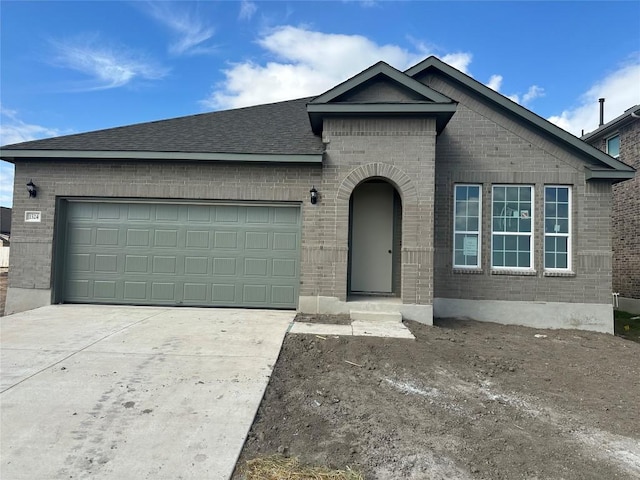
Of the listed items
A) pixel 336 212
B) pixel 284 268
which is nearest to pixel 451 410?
pixel 336 212

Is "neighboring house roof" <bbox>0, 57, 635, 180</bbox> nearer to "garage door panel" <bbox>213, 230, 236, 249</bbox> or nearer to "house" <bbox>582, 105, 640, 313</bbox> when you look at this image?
"garage door panel" <bbox>213, 230, 236, 249</bbox>

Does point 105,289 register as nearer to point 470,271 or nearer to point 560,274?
point 470,271

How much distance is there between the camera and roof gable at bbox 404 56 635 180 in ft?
27.2

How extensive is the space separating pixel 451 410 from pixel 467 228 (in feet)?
18.1

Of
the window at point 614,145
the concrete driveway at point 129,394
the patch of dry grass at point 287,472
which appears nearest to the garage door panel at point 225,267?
the concrete driveway at point 129,394

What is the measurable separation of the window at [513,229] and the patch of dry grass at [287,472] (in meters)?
7.04

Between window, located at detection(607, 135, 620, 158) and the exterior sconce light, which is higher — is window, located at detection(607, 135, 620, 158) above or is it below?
above

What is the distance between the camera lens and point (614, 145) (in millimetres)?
13273

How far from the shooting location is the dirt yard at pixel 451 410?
307cm

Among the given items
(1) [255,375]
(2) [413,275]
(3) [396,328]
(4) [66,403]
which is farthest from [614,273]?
(4) [66,403]

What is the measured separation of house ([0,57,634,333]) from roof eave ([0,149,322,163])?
0.10ft

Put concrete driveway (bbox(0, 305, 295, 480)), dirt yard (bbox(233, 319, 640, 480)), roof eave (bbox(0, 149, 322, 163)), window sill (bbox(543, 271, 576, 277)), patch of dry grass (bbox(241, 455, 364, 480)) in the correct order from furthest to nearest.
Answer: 1. window sill (bbox(543, 271, 576, 277))
2. roof eave (bbox(0, 149, 322, 163))
3. dirt yard (bbox(233, 319, 640, 480))
4. concrete driveway (bbox(0, 305, 295, 480))
5. patch of dry grass (bbox(241, 455, 364, 480))

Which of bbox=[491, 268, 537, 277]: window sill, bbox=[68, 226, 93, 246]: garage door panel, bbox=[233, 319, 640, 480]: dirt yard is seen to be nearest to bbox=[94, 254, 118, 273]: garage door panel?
bbox=[68, 226, 93, 246]: garage door panel

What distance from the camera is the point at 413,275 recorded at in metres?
7.51
